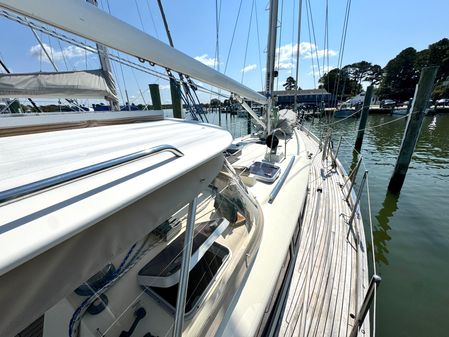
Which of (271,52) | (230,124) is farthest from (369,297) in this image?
(230,124)

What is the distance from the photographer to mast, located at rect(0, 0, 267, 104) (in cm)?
93

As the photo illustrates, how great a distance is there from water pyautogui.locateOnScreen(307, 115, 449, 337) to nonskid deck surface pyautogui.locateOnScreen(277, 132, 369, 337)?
132cm

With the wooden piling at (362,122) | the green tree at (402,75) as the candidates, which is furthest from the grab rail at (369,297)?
the green tree at (402,75)

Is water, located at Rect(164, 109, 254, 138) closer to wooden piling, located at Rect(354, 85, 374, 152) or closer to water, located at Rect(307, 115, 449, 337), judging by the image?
water, located at Rect(307, 115, 449, 337)

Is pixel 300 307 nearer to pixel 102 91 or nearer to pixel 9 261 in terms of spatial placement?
pixel 9 261

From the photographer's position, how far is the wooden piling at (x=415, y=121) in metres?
5.90

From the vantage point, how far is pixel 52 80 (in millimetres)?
3711

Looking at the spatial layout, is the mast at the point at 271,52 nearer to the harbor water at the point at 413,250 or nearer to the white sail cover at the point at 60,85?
the harbor water at the point at 413,250

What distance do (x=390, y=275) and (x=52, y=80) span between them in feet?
24.4

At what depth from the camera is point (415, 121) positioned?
6.24 m

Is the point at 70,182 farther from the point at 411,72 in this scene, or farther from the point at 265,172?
the point at 411,72

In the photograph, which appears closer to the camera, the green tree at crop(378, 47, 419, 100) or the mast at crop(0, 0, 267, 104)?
the mast at crop(0, 0, 267, 104)

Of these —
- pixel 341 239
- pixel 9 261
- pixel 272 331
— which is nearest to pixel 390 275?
pixel 341 239

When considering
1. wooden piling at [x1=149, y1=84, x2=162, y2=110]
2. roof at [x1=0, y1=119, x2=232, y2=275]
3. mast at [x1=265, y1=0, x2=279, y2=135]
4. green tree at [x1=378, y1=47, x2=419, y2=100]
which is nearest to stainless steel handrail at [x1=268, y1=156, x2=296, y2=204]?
roof at [x1=0, y1=119, x2=232, y2=275]
